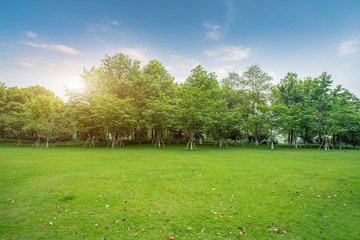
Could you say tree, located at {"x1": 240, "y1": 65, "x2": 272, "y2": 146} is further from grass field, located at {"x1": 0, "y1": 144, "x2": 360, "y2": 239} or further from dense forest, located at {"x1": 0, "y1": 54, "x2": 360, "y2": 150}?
grass field, located at {"x1": 0, "y1": 144, "x2": 360, "y2": 239}

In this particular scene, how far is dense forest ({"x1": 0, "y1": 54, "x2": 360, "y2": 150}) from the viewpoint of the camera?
27797 millimetres

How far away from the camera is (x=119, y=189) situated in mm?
7457

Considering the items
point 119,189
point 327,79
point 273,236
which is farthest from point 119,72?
point 327,79

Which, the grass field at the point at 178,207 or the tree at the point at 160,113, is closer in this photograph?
the grass field at the point at 178,207

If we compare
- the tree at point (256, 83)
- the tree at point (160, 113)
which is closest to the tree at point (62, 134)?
the tree at point (160, 113)

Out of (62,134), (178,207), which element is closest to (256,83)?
(178,207)

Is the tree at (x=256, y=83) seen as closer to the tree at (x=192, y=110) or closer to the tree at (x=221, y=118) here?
the tree at (x=221, y=118)

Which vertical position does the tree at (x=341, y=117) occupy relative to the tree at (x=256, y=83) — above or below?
below

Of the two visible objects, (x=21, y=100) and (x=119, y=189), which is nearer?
(x=119, y=189)

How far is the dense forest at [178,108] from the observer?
27797 mm

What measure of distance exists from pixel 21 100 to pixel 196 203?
200 ft

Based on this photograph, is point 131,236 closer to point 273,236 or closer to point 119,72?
point 273,236

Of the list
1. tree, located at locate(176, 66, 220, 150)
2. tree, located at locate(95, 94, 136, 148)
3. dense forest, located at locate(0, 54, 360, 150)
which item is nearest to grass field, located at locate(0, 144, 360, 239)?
tree, located at locate(176, 66, 220, 150)

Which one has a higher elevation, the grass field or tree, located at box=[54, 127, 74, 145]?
tree, located at box=[54, 127, 74, 145]
